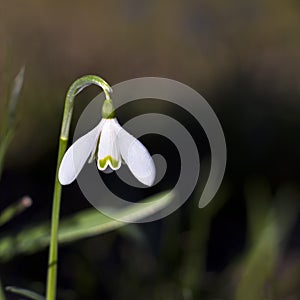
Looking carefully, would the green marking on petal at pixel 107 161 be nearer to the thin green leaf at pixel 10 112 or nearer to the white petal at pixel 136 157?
the white petal at pixel 136 157

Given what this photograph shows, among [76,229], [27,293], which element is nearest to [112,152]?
[27,293]

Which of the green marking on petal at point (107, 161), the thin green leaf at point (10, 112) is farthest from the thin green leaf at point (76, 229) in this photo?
the green marking on petal at point (107, 161)

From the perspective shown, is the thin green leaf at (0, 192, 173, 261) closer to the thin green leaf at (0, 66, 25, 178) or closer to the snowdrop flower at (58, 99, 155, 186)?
the thin green leaf at (0, 66, 25, 178)

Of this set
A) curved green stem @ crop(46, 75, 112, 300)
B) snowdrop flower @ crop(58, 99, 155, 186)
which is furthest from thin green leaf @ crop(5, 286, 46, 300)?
snowdrop flower @ crop(58, 99, 155, 186)

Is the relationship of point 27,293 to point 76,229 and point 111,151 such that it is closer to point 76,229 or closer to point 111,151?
point 111,151

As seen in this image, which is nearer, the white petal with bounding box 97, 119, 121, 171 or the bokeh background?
the white petal with bounding box 97, 119, 121, 171

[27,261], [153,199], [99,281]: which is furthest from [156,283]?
[27,261]
